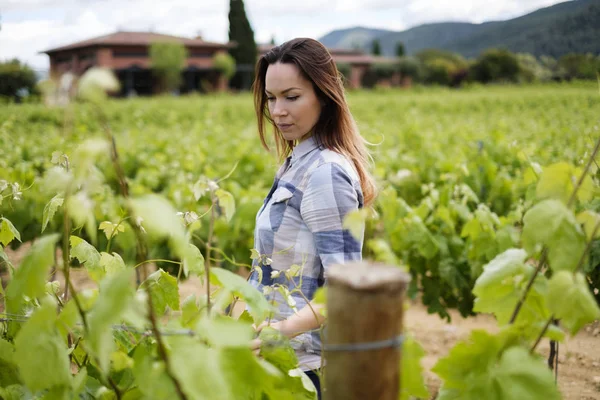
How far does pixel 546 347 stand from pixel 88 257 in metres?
3.84

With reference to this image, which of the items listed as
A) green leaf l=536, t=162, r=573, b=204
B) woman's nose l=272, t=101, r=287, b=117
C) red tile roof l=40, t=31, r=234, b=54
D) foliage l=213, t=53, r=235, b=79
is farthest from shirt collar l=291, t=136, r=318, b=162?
red tile roof l=40, t=31, r=234, b=54

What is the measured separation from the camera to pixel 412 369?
1024 millimetres

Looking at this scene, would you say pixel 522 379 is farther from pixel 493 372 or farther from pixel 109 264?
pixel 109 264

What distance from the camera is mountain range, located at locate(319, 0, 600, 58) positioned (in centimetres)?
563

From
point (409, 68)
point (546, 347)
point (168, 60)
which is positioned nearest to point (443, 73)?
point (409, 68)

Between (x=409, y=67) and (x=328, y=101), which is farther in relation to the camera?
(x=409, y=67)

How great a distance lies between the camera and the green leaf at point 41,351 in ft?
3.24

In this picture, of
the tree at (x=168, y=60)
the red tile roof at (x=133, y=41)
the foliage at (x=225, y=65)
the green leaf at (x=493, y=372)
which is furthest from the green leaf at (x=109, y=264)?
the red tile roof at (x=133, y=41)

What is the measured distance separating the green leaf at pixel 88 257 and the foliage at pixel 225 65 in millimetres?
52000

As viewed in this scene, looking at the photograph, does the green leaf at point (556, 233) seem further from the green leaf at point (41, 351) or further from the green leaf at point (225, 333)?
the green leaf at point (41, 351)

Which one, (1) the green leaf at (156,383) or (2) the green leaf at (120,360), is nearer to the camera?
(1) the green leaf at (156,383)

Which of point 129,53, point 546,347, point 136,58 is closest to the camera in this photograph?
point 546,347

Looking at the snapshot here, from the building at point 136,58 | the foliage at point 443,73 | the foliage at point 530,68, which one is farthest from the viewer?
the foliage at point 443,73

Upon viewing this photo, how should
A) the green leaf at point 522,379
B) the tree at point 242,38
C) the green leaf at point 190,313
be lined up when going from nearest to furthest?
1. the green leaf at point 522,379
2. the green leaf at point 190,313
3. the tree at point 242,38
